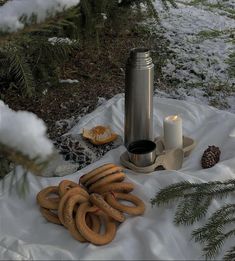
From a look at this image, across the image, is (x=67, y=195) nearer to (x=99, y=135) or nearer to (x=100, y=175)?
(x=100, y=175)

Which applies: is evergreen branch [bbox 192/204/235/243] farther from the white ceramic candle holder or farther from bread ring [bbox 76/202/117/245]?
the white ceramic candle holder

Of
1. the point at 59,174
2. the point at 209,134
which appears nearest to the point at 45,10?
the point at 59,174

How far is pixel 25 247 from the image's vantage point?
1253 millimetres

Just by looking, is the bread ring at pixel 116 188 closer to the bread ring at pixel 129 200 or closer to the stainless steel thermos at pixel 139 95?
the bread ring at pixel 129 200

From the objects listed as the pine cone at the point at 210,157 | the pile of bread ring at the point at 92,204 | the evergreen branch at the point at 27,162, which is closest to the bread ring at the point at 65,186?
the pile of bread ring at the point at 92,204

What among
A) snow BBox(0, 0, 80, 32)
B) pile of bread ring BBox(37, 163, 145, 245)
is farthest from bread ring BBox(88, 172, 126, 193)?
snow BBox(0, 0, 80, 32)

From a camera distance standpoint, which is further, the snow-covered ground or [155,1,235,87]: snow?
[155,1,235,87]: snow

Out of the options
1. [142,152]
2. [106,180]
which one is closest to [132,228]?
[106,180]

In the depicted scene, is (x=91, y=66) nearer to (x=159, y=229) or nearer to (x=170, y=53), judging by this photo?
(x=170, y=53)

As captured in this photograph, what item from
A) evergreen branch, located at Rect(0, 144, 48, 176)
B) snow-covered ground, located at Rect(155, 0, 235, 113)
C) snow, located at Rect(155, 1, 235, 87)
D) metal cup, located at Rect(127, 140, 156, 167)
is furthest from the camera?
snow, located at Rect(155, 1, 235, 87)

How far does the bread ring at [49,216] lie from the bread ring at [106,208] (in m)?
0.12

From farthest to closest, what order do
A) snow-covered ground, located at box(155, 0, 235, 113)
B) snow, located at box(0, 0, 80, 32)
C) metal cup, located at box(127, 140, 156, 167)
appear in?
1. snow-covered ground, located at box(155, 0, 235, 113)
2. metal cup, located at box(127, 140, 156, 167)
3. snow, located at box(0, 0, 80, 32)

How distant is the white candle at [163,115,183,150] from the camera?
1711 mm

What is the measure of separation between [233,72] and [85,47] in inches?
36.1
